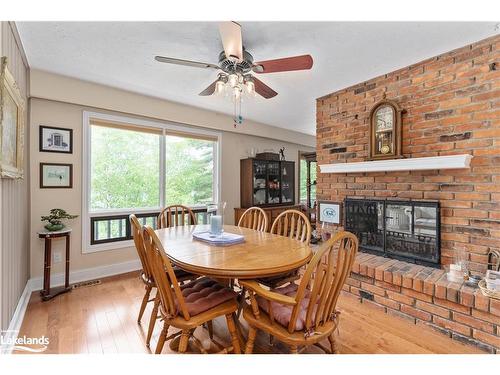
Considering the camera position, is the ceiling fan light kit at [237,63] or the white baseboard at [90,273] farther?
the white baseboard at [90,273]

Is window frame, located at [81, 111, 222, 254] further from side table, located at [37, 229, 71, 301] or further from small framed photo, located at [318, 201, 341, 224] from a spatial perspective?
small framed photo, located at [318, 201, 341, 224]

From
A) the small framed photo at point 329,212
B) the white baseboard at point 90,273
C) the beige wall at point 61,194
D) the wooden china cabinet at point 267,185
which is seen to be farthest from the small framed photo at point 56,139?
the small framed photo at point 329,212

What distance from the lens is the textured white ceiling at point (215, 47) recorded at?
182 centimetres

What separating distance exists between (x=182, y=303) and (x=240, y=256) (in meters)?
0.43

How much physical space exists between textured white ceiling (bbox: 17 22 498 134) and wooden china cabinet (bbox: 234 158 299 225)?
180 centimetres

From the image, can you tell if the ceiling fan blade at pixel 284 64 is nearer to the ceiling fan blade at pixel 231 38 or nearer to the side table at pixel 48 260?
the ceiling fan blade at pixel 231 38

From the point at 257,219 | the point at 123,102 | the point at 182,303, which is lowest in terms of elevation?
the point at 182,303

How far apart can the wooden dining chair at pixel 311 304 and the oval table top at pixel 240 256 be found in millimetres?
99

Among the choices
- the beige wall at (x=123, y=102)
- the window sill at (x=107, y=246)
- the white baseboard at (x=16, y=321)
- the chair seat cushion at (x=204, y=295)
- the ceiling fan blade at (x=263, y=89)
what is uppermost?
the beige wall at (x=123, y=102)

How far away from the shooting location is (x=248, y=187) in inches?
174

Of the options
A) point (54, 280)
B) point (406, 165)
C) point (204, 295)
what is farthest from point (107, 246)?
point (406, 165)

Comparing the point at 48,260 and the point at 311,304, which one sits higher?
the point at 311,304

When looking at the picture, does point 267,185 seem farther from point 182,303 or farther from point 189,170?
point 182,303

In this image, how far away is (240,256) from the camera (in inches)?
61.5
